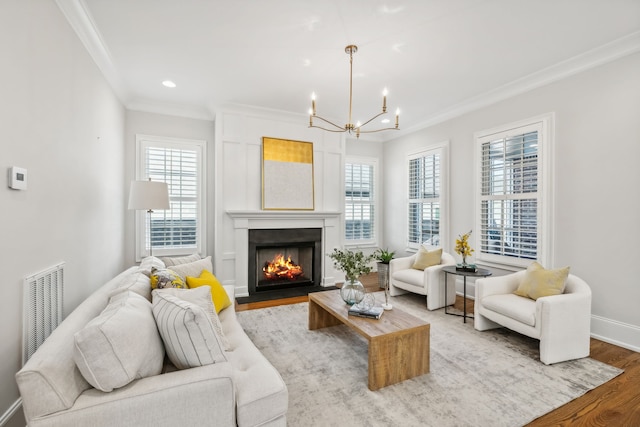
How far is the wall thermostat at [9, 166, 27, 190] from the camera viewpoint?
1.57m

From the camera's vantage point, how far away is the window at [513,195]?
353 centimetres

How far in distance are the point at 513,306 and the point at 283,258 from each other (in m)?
3.42

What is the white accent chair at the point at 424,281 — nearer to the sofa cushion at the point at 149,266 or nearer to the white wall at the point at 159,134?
the white wall at the point at 159,134

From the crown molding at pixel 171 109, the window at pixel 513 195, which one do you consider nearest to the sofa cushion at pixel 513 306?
the window at pixel 513 195

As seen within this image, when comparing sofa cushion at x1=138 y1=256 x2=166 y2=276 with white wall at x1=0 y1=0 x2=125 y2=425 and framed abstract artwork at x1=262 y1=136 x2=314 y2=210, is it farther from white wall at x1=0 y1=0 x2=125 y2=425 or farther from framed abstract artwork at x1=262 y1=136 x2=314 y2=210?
framed abstract artwork at x1=262 y1=136 x2=314 y2=210

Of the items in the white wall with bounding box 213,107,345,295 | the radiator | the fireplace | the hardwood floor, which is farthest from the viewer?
the fireplace

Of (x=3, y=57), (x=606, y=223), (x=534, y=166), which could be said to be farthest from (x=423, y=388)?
(x=3, y=57)

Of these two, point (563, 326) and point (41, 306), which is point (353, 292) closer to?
point (563, 326)

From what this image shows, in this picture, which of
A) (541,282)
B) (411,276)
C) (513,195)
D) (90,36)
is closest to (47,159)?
(90,36)

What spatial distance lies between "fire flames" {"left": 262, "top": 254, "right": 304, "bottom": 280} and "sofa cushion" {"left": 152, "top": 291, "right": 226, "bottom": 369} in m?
3.55

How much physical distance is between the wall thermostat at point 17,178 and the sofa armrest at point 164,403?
1.19m

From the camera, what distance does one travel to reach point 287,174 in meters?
4.81

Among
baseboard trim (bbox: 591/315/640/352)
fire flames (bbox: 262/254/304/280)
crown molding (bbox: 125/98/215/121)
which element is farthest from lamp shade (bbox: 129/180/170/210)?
baseboard trim (bbox: 591/315/640/352)

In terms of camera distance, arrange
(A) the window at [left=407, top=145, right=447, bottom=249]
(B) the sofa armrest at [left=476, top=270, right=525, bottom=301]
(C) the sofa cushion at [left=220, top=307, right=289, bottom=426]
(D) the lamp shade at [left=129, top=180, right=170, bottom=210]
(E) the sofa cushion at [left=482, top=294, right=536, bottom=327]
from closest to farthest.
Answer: (C) the sofa cushion at [left=220, top=307, right=289, bottom=426], (E) the sofa cushion at [left=482, top=294, right=536, bottom=327], (B) the sofa armrest at [left=476, top=270, right=525, bottom=301], (D) the lamp shade at [left=129, top=180, right=170, bottom=210], (A) the window at [left=407, top=145, right=447, bottom=249]
